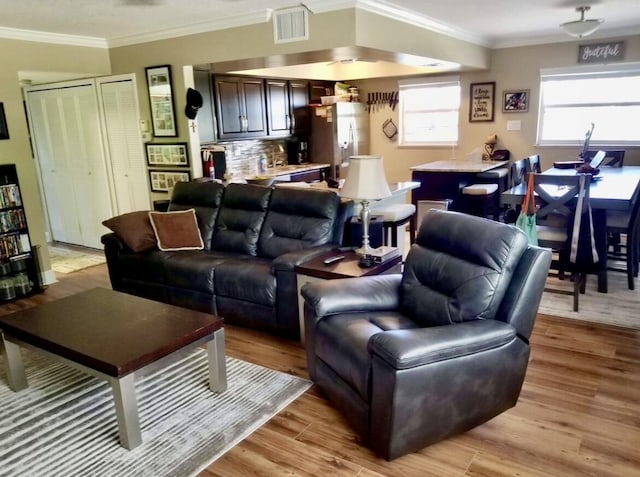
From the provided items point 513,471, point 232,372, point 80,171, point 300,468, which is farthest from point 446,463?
point 80,171

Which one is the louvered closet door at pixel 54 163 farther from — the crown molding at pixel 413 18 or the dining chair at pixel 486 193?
the dining chair at pixel 486 193

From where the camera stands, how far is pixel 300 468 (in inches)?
84.9

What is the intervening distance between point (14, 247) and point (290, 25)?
3.27 metres

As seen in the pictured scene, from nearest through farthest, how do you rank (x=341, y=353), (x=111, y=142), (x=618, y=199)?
(x=341, y=353) → (x=618, y=199) → (x=111, y=142)

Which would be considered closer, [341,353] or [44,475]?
[44,475]

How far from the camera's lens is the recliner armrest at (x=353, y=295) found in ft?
8.40

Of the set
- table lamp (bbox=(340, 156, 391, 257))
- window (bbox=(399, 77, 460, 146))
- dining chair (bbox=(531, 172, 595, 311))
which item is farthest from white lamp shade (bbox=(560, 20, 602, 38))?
table lamp (bbox=(340, 156, 391, 257))

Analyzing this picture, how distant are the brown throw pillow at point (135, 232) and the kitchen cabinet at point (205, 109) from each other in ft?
5.18

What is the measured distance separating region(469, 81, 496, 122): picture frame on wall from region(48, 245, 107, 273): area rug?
5.30m

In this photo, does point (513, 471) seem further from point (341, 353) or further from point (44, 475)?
point (44, 475)

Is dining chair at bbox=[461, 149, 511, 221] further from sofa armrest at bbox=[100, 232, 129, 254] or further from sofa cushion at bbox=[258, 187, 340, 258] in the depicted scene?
sofa armrest at bbox=[100, 232, 129, 254]

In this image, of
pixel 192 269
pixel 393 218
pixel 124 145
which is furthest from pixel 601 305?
pixel 124 145

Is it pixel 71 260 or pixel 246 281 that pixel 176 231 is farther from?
pixel 71 260

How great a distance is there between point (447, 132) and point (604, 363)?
4888 millimetres
